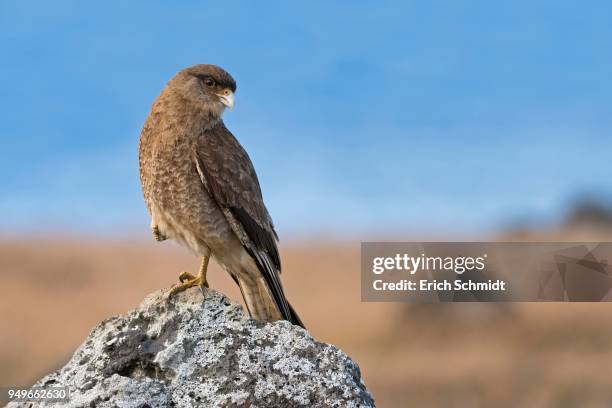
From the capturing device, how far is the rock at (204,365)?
473 cm

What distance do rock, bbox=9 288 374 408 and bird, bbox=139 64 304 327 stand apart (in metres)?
1.10

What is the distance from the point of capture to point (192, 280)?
5.66 meters

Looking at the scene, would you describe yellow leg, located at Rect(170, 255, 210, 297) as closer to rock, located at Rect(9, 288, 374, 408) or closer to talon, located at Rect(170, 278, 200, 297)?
talon, located at Rect(170, 278, 200, 297)

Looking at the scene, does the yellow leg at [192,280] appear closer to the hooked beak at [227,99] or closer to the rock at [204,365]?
the rock at [204,365]

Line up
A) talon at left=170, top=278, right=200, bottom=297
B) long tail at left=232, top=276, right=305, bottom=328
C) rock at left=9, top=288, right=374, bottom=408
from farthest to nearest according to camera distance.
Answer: long tail at left=232, top=276, right=305, bottom=328, talon at left=170, top=278, right=200, bottom=297, rock at left=9, top=288, right=374, bottom=408

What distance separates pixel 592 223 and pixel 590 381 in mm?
12412

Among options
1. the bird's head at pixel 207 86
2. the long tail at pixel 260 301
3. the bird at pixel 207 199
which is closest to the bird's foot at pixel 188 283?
the bird at pixel 207 199

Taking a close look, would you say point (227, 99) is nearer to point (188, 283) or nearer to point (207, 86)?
point (207, 86)

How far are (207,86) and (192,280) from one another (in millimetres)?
1756

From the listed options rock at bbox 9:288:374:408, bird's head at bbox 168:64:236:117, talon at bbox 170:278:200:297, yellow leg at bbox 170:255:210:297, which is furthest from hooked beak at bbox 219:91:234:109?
rock at bbox 9:288:374:408

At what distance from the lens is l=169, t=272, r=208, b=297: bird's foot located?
17.4ft

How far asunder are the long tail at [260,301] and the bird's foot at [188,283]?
447mm

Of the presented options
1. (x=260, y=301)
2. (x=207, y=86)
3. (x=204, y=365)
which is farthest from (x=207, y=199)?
(x=204, y=365)

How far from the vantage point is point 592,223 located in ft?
90.1
